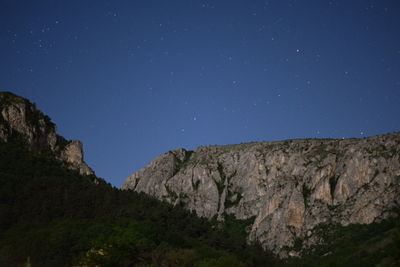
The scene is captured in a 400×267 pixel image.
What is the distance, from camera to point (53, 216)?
11544 centimetres

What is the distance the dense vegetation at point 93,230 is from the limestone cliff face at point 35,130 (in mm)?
5993

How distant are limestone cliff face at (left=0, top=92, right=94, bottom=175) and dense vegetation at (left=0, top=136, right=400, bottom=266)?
5.99m

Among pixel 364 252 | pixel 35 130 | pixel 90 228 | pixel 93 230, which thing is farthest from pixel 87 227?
pixel 364 252

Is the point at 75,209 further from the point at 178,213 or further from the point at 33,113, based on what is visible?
the point at 33,113

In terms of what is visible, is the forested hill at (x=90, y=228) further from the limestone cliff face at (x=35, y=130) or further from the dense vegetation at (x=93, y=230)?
the limestone cliff face at (x=35, y=130)

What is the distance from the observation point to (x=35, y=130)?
178m

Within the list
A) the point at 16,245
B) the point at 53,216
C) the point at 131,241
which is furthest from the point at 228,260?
the point at 53,216

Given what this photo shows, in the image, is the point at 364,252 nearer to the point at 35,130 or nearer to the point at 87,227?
the point at 87,227

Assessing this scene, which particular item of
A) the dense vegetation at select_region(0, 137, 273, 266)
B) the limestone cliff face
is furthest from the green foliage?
the limestone cliff face

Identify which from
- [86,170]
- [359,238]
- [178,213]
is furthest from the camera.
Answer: [359,238]

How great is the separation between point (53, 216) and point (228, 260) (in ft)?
196

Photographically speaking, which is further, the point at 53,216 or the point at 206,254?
the point at 53,216

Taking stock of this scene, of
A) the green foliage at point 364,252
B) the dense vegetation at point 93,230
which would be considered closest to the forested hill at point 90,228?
the dense vegetation at point 93,230

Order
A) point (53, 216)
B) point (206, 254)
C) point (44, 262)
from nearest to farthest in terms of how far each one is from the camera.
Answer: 1. point (44, 262)
2. point (206, 254)
3. point (53, 216)
